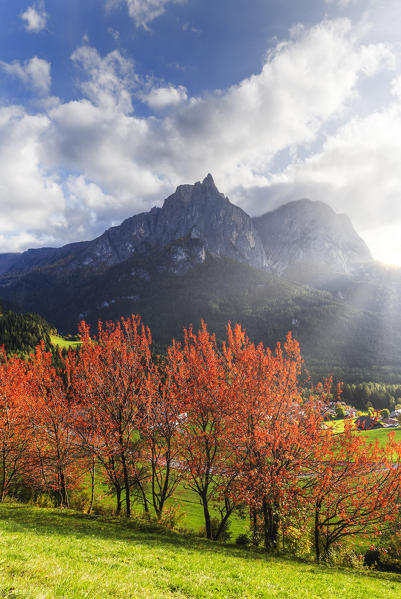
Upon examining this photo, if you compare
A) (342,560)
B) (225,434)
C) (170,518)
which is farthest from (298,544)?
(170,518)

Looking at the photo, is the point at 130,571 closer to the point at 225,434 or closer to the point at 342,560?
the point at 225,434

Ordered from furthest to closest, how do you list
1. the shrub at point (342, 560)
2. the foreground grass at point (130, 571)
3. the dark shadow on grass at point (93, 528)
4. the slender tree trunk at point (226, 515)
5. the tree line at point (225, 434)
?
the slender tree trunk at point (226, 515), the shrub at point (342, 560), the tree line at point (225, 434), the dark shadow on grass at point (93, 528), the foreground grass at point (130, 571)

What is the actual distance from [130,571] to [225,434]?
14.1 metres

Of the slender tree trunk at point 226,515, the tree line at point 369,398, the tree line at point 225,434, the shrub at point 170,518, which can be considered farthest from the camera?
the tree line at point 369,398

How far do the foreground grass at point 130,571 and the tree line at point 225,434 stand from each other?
4.08 metres

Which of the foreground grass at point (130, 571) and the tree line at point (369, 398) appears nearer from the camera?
the foreground grass at point (130, 571)

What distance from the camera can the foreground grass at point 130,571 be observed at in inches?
329

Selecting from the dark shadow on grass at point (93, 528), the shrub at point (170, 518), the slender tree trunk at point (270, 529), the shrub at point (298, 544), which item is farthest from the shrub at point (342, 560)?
the shrub at point (170, 518)

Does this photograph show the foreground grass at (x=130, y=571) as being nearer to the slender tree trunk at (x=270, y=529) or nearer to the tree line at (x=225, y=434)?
the slender tree trunk at (x=270, y=529)

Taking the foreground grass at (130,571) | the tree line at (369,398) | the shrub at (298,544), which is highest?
the foreground grass at (130,571)

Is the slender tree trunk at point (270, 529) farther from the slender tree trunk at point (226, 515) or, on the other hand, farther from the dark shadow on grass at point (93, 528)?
the dark shadow on grass at point (93, 528)

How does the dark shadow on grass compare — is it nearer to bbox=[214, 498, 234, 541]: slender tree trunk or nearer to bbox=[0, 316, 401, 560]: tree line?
bbox=[214, 498, 234, 541]: slender tree trunk

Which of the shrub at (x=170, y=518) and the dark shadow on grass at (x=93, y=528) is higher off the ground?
the dark shadow on grass at (x=93, y=528)

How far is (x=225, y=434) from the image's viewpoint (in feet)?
78.2
